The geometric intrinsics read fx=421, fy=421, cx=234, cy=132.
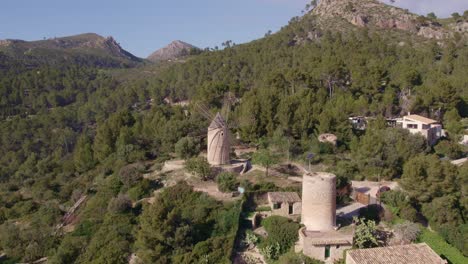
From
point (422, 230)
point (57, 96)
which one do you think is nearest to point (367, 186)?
point (422, 230)

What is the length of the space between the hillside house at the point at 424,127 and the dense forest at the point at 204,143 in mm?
1239

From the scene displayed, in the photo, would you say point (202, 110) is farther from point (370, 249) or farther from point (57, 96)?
point (57, 96)

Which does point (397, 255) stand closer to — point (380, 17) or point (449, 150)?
→ point (449, 150)

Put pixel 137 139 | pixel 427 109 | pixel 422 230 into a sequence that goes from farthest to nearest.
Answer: pixel 427 109 → pixel 137 139 → pixel 422 230

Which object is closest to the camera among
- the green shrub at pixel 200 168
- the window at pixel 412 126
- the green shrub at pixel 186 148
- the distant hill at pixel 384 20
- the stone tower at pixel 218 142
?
the green shrub at pixel 200 168

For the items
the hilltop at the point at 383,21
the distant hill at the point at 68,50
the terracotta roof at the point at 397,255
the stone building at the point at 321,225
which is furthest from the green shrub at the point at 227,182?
the distant hill at the point at 68,50

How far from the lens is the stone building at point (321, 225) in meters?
18.1

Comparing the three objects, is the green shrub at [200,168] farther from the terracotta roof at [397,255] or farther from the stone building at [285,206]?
the terracotta roof at [397,255]

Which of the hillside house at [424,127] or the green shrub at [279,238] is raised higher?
the hillside house at [424,127]

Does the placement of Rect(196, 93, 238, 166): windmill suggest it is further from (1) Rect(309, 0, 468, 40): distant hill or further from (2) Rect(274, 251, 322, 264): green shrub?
(1) Rect(309, 0, 468, 40): distant hill

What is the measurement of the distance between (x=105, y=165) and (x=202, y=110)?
9.26 metres

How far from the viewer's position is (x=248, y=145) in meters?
33.3

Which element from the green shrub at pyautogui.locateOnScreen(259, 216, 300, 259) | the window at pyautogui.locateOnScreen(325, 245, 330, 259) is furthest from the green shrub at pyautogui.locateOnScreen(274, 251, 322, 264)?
the green shrub at pyautogui.locateOnScreen(259, 216, 300, 259)

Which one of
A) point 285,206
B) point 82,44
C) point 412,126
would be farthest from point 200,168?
point 82,44
